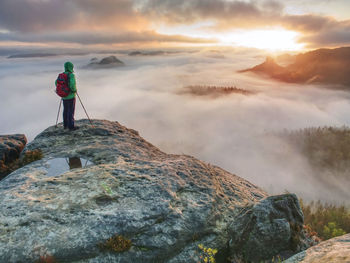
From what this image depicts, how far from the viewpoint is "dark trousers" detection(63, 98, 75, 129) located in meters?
15.2

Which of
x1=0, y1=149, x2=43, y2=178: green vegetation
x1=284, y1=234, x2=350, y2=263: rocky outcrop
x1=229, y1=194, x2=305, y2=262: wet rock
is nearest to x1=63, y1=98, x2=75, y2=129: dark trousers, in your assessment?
x1=0, y1=149, x2=43, y2=178: green vegetation

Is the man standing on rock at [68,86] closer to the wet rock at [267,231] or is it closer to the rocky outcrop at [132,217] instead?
the rocky outcrop at [132,217]

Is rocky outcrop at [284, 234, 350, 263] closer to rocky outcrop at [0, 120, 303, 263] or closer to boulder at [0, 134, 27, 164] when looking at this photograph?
rocky outcrop at [0, 120, 303, 263]

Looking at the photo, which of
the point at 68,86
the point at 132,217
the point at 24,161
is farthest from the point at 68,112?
the point at 132,217

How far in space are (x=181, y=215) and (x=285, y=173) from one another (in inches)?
3074

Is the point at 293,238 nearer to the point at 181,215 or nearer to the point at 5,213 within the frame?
the point at 181,215

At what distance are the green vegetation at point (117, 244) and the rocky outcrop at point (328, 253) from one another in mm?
4662

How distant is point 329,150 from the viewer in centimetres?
6862

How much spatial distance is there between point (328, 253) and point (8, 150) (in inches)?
645


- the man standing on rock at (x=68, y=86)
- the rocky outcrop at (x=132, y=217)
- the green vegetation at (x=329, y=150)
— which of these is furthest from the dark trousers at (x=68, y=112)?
the green vegetation at (x=329, y=150)

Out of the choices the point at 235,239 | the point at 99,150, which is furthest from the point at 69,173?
the point at 235,239

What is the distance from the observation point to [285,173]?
76562mm

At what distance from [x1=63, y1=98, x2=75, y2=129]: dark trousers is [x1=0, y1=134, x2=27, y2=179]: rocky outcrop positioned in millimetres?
3202

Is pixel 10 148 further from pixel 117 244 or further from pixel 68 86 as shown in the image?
pixel 117 244
